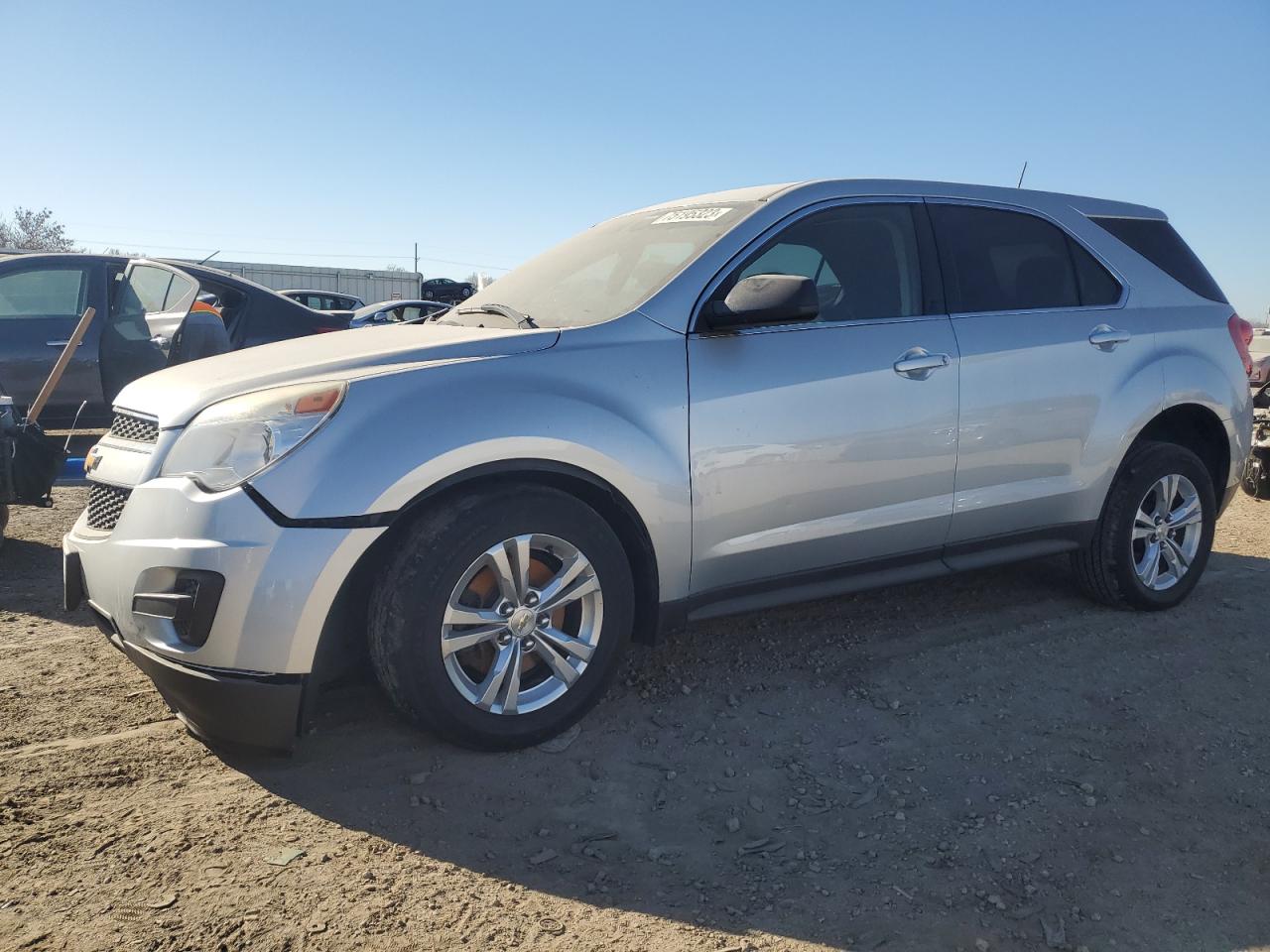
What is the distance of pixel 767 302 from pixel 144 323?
17.5 ft

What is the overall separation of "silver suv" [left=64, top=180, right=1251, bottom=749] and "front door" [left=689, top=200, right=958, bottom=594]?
0.01 meters

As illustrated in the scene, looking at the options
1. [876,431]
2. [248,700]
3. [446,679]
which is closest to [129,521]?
[248,700]

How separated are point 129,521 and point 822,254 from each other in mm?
2545

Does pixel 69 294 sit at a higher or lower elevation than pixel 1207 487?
higher

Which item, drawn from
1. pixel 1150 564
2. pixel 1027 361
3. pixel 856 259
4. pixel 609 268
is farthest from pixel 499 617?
pixel 1150 564

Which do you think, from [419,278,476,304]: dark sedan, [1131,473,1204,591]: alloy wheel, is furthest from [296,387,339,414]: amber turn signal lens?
[419,278,476,304]: dark sedan

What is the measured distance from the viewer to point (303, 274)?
3606 cm

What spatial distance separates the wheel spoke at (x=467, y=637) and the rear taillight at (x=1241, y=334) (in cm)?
376

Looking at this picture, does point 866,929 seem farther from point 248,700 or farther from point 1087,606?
point 1087,606

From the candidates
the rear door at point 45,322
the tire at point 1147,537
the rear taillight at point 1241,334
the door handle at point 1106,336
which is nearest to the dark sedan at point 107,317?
the rear door at point 45,322

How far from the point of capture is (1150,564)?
14.7 ft

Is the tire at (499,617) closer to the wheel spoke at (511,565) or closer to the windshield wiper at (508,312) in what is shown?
the wheel spoke at (511,565)

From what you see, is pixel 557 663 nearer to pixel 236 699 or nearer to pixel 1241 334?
pixel 236 699

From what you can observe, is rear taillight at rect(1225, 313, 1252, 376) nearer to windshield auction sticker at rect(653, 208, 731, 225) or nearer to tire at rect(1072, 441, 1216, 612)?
tire at rect(1072, 441, 1216, 612)
